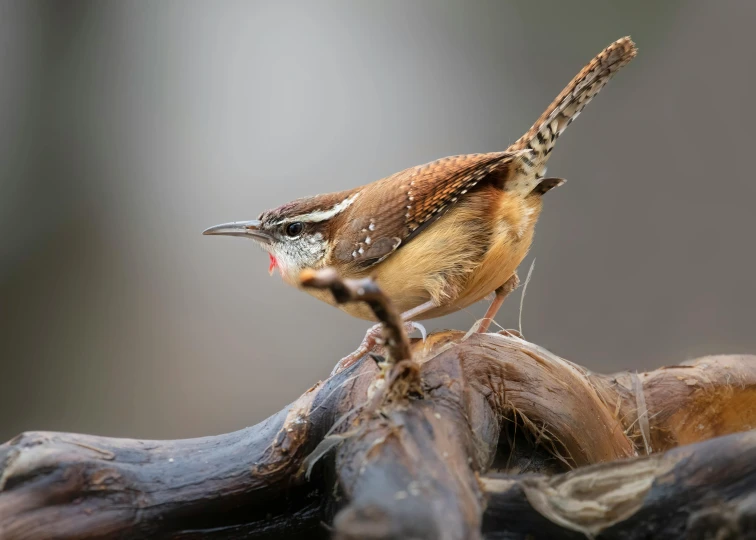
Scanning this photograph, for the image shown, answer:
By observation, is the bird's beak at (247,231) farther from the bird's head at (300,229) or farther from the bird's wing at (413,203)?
the bird's wing at (413,203)

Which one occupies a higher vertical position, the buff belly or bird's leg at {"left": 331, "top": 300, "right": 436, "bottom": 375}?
the buff belly

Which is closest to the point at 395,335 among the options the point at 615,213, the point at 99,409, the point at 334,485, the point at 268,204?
the point at 334,485

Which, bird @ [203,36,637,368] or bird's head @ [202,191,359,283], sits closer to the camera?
bird @ [203,36,637,368]

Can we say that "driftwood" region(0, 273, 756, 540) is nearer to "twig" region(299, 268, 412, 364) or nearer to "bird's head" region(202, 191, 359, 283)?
"twig" region(299, 268, 412, 364)

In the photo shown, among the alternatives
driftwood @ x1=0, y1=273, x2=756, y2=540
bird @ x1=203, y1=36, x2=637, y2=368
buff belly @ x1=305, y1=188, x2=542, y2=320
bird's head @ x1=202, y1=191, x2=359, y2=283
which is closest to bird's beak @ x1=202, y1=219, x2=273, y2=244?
bird's head @ x1=202, y1=191, x2=359, y2=283

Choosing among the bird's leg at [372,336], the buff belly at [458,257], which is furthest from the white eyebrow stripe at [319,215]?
the bird's leg at [372,336]

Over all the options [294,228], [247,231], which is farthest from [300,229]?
[247,231]
